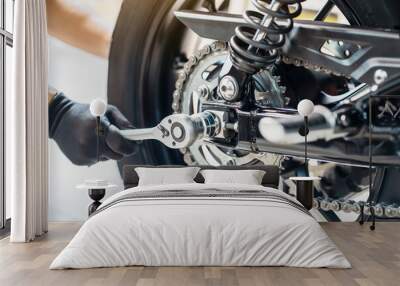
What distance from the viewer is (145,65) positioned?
7242 millimetres

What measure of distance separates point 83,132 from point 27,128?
1.40 meters

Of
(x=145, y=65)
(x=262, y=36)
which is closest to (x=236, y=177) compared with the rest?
(x=262, y=36)

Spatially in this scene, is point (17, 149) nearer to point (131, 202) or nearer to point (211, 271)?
point (131, 202)

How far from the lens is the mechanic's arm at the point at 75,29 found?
24.0 ft

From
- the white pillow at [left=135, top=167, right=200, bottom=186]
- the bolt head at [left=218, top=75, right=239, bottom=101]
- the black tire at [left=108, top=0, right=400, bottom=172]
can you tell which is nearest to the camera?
the white pillow at [left=135, top=167, right=200, bottom=186]

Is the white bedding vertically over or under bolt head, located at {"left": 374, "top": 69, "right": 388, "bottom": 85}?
under

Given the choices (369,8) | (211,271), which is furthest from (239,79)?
(211,271)

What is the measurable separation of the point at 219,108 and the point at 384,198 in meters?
2.22

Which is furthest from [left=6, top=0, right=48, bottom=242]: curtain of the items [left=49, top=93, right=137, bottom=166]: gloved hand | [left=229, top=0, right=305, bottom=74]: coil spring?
[left=229, top=0, right=305, bottom=74]: coil spring

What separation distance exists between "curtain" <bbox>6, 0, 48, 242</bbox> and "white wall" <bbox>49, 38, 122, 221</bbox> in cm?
85

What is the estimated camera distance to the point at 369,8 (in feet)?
21.3

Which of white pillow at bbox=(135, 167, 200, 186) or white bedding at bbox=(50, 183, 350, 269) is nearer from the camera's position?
white bedding at bbox=(50, 183, 350, 269)

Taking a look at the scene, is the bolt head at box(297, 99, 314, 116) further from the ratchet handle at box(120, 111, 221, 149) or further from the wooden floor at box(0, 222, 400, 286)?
the wooden floor at box(0, 222, 400, 286)

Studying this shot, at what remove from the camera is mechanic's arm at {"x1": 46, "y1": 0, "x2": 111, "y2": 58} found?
7.30 metres
